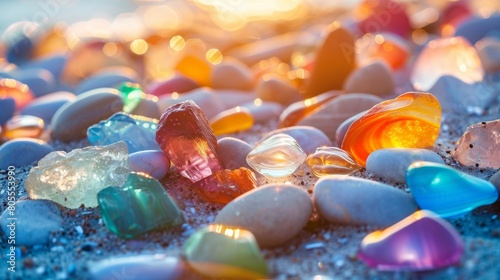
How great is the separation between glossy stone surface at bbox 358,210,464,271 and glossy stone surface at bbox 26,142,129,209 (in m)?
0.97

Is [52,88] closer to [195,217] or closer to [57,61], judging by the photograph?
[57,61]

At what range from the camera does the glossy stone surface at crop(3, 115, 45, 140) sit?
316cm

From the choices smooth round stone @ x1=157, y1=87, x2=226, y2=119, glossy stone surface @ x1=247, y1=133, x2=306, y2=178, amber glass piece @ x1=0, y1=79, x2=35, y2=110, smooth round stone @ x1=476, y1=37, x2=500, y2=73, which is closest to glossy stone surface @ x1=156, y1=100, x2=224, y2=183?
glossy stone surface @ x1=247, y1=133, x2=306, y2=178

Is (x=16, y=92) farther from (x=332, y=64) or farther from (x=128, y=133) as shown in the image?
(x=332, y=64)

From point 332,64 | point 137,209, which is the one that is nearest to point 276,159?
point 137,209

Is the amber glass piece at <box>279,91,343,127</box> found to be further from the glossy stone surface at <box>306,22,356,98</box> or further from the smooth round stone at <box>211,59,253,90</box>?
the smooth round stone at <box>211,59,253,90</box>

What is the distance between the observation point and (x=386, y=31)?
484 centimetres

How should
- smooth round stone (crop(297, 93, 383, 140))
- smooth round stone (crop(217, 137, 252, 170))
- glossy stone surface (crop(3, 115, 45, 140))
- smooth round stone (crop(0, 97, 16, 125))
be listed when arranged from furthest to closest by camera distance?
smooth round stone (crop(0, 97, 16, 125)) < glossy stone surface (crop(3, 115, 45, 140)) < smooth round stone (crop(297, 93, 383, 140)) < smooth round stone (crop(217, 137, 252, 170))

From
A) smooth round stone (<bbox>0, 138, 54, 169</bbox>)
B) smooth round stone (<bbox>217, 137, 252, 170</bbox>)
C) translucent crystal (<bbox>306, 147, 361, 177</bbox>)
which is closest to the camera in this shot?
translucent crystal (<bbox>306, 147, 361, 177</bbox>)

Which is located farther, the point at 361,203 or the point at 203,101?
the point at 203,101

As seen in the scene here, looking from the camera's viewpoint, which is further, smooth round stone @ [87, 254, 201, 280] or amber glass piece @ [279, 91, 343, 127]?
amber glass piece @ [279, 91, 343, 127]

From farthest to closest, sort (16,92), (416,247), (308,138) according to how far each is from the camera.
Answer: (16,92) < (308,138) < (416,247)

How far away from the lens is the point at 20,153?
2.68m

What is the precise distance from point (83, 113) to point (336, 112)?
1.23m
